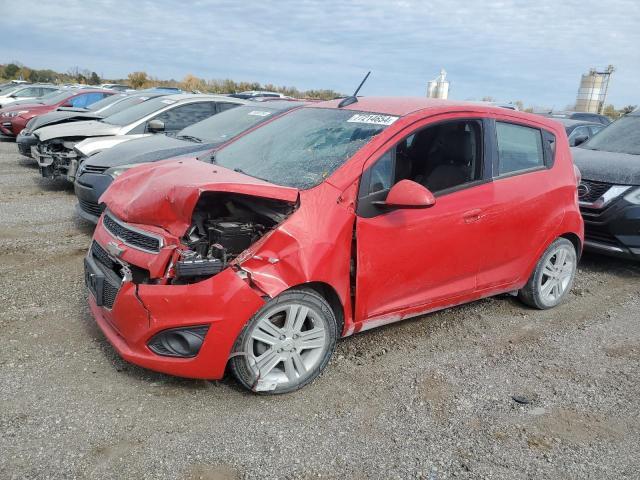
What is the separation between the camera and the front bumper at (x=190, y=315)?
2.82 meters

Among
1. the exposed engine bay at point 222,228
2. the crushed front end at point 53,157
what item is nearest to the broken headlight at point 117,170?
the crushed front end at point 53,157

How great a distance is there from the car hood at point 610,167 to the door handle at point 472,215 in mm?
2918

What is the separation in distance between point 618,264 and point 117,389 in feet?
19.2

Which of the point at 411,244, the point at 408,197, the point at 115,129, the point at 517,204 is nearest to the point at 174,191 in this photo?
the point at 408,197

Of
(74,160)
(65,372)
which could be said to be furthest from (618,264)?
(74,160)

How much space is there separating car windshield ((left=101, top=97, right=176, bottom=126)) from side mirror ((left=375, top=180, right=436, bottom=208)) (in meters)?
6.23

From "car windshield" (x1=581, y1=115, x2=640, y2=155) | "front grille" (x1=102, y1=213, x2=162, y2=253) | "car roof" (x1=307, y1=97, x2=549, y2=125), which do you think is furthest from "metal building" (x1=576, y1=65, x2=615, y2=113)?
"front grille" (x1=102, y1=213, x2=162, y2=253)

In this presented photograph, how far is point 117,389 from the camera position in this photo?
3.10 meters

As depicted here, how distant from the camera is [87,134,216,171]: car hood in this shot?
618cm

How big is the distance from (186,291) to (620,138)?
21.1ft

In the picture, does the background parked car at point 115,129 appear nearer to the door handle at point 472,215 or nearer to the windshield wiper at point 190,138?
the windshield wiper at point 190,138

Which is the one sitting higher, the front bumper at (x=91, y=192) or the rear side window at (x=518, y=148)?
the rear side window at (x=518, y=148)

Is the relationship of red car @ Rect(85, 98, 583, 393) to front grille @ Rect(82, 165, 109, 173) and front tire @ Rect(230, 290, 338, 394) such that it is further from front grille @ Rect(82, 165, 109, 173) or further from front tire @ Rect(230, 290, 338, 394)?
front grille @ Rect(82, 165, 109, 173)

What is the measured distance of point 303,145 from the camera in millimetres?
3805
